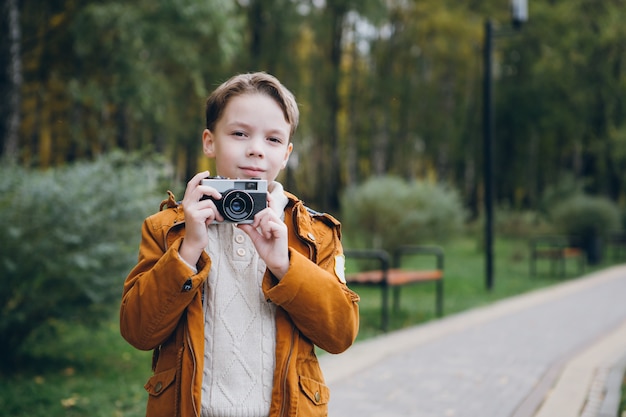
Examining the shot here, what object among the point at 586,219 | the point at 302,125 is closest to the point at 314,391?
the point at 586,219

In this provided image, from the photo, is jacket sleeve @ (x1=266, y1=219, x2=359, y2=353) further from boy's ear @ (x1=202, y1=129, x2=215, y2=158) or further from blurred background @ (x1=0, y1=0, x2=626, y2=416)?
blurred background @ (x1=0, y1=0, x2=626, y2=416)

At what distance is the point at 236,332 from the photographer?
6.87ft

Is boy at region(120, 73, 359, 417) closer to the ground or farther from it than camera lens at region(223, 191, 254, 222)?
closer to the ground

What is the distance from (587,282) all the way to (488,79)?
188 inches

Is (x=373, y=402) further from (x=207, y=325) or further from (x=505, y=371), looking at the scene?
(x=207, y=325)

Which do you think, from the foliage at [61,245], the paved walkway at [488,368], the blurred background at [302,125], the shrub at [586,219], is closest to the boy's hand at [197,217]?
the blurred background at [302,125]

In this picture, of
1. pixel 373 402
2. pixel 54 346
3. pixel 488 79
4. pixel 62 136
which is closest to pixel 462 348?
pixel 373 402

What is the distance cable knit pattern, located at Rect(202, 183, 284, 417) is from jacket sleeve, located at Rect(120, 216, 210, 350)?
73 mm

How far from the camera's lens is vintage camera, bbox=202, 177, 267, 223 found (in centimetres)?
200

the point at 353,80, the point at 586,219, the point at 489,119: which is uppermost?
the point at 353,80

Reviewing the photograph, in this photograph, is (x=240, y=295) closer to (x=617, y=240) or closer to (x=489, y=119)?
(x=489, y=119)

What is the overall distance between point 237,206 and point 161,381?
55 centimetres

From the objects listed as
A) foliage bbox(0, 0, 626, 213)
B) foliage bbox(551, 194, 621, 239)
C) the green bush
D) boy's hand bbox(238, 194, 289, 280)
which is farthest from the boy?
foliage bbox(551, 194, 621, 239)

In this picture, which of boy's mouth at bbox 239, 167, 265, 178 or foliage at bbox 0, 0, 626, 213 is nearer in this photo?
boy's mouth at bbox 239, 167, 265, 178
